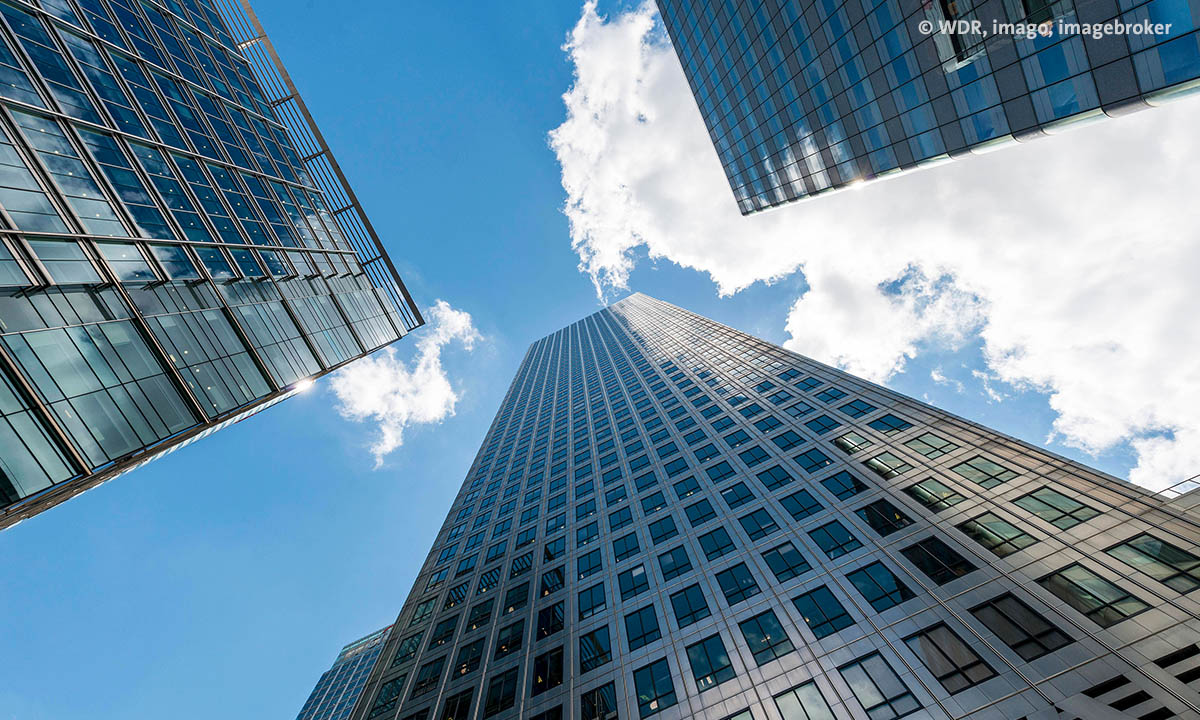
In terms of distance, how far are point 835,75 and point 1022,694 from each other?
1340 inches

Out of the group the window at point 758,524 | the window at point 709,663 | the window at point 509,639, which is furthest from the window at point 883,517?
the window at point 509,639

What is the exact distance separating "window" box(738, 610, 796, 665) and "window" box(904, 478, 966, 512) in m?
10.8

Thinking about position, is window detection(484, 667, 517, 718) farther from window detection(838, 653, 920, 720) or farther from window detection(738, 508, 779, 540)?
window detection(838, 653, 920, 720)

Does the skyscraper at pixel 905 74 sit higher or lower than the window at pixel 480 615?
higher

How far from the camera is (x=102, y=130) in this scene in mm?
22141

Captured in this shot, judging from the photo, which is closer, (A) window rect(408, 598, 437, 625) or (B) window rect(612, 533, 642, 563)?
(B) window rect(612, 533, 642, 563)

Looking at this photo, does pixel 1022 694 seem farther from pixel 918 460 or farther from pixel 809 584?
pixel 918 460

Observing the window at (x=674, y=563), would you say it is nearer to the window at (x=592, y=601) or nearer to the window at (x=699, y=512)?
the window at (x=699, y=512)

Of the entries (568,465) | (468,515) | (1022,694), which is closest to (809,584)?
(1022,694)

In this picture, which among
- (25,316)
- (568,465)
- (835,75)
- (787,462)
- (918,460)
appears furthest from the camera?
(568,465)

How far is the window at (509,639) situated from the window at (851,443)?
2568 cm

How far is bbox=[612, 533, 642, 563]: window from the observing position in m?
31.7

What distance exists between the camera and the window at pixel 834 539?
23811 mm

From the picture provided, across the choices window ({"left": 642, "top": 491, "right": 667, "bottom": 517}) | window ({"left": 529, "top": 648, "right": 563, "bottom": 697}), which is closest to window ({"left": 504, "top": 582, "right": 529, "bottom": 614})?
window ({"left": 529, "top": 648, "right": 563, "bottom": 697})
